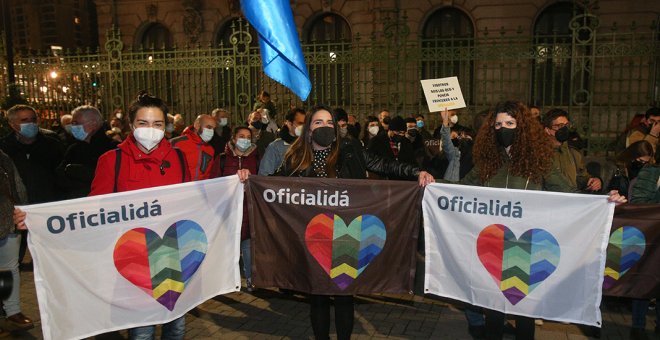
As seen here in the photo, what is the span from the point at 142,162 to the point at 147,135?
0.73ft

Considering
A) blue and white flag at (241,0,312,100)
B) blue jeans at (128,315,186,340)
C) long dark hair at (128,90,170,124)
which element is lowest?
blue jeans at (128,315,186,340)

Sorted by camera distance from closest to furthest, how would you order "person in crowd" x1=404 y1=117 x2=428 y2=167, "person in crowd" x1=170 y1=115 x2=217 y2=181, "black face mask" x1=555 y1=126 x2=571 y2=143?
"black face mask" x1=555 y1=126 x2=571 y2=143
"person in crowd" x1=170 y1=115 x2=217 y2=181
"person in crowd" x1=404 y1=117 x2=428 y2=167

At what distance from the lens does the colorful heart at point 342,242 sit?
425 cm

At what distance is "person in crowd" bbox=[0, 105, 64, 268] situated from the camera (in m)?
6.10

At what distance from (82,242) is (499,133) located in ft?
9.98

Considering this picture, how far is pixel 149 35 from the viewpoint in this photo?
2261cm

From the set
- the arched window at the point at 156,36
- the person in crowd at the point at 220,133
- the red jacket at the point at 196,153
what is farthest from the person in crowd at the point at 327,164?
the arched window at the point at 156,36

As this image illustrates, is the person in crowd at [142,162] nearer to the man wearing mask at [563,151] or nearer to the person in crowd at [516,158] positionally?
the person in crowd at [516,158]

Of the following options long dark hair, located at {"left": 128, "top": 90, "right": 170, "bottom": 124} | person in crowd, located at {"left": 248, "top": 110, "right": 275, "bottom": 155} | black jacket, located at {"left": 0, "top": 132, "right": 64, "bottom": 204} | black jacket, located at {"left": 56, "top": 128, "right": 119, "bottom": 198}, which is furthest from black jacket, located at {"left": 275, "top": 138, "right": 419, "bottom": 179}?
person in crowd, located at {"left": 248, "top": 110, "right": 275, "bottom": 155}

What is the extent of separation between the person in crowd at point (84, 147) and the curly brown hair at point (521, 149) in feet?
13.4

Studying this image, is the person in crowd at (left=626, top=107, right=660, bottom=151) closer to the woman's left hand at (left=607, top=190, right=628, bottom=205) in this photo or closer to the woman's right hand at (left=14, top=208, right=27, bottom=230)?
the woman's left hand at (left=607, top=190, right=628, bottom=205)

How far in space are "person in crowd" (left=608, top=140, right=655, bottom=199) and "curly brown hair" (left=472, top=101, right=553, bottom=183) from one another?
5.56 ft

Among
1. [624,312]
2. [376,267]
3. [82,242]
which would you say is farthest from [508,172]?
[82,242]

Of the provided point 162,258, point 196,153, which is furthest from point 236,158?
point 162,258
